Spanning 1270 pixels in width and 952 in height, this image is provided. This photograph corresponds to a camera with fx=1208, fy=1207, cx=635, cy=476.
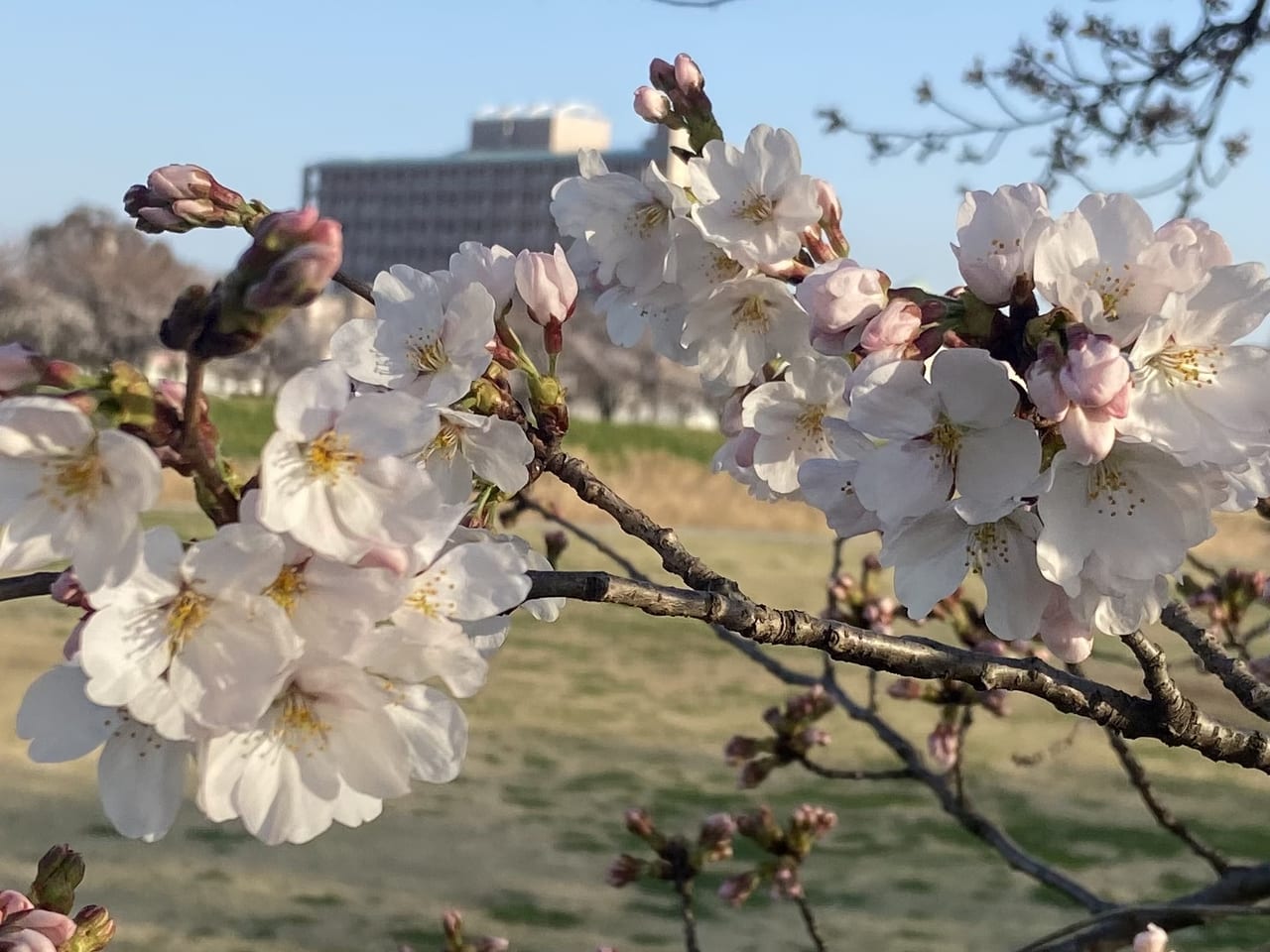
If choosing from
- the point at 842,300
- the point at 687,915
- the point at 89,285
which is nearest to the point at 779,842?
the point at 687,915

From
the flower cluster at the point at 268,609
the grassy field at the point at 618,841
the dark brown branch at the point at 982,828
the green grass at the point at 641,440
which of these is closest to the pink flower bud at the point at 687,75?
the flower cluster at the point at 268,609

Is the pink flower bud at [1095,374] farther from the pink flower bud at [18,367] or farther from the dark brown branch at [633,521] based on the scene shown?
the pink flower bud at [18,367]

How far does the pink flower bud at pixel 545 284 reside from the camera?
1.80ft

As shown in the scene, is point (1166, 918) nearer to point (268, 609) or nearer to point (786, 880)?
point (786, 880)

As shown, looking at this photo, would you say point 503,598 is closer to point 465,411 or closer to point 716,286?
point 465,411

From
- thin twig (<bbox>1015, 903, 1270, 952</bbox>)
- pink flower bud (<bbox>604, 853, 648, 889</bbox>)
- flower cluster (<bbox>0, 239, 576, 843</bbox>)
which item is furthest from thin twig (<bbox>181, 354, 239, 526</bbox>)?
pink flower bud (<bbox>604, 853, 648, 889</bbox>)

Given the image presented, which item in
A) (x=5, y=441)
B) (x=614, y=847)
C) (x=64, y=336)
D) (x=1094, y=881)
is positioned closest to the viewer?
(x=5, y=441)

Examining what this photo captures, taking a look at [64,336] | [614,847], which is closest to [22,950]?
[614,847]

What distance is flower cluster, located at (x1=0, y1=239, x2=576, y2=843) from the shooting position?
320mm

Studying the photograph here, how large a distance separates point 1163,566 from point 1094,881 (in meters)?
2.04

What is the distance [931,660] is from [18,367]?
33cm

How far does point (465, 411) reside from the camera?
48 cm

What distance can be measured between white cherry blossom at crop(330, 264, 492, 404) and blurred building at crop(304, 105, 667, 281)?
2386 centimetres

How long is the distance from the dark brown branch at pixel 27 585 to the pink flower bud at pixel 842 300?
0.91 ft
